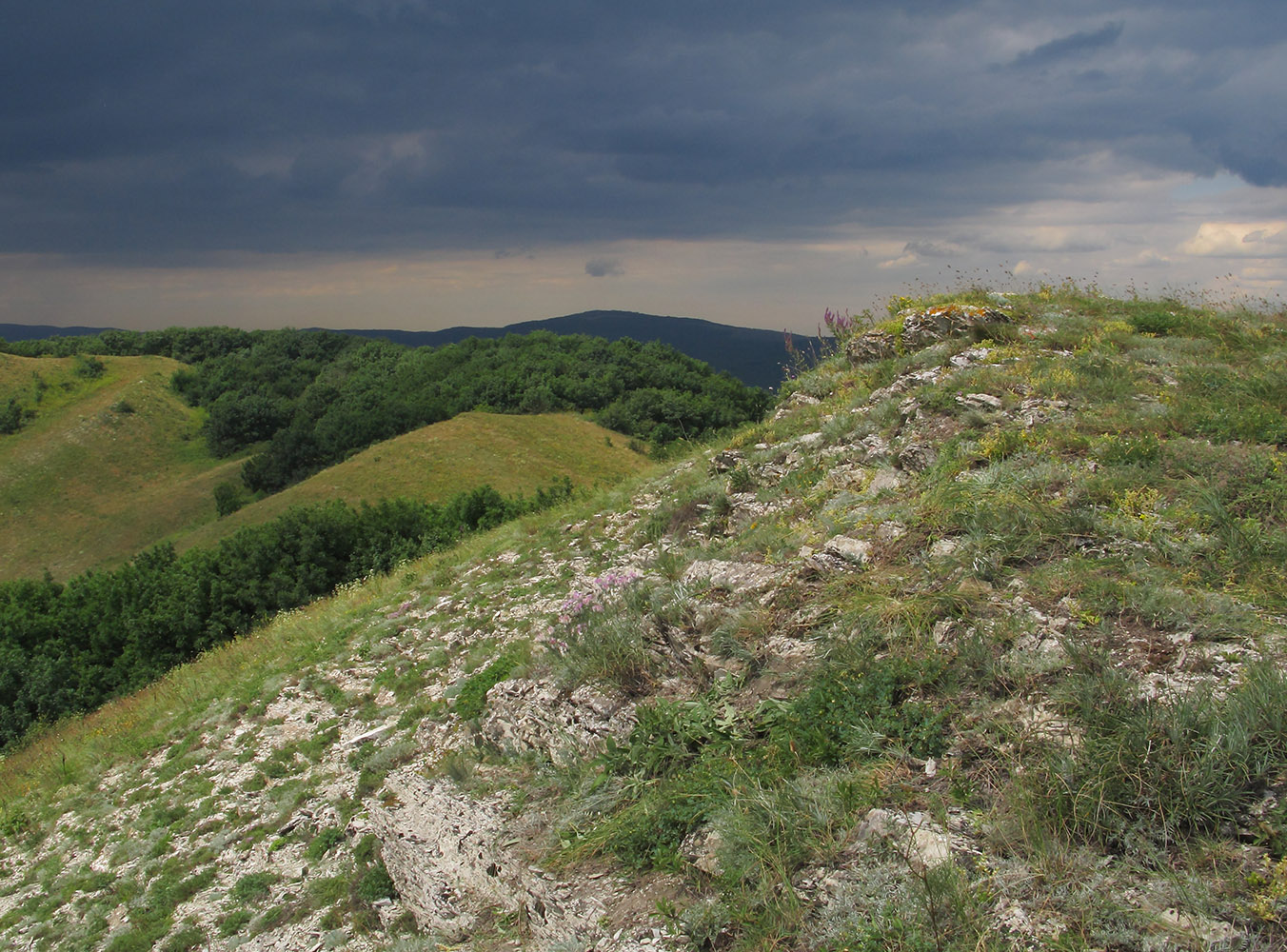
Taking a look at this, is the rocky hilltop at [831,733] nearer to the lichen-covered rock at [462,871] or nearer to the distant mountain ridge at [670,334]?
the lichen-covered rock at [462,871]

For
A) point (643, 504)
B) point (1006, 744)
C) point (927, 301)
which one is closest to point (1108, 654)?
point (1006, 744)

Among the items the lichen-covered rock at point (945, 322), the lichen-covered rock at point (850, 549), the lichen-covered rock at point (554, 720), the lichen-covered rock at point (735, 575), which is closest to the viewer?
the lichen-covered rock at point (554, 720)

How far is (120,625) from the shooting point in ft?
71.0

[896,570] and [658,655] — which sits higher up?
[896,570]

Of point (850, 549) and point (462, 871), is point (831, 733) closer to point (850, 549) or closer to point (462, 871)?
point (850, 549)

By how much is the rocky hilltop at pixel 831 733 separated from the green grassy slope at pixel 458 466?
125 feet

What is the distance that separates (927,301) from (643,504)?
23.2 ft

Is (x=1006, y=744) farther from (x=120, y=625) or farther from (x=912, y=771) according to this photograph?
(x=120, y=625)

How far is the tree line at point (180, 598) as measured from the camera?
19.8m

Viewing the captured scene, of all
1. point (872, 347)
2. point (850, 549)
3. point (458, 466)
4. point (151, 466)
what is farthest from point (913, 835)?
point (151, 466)

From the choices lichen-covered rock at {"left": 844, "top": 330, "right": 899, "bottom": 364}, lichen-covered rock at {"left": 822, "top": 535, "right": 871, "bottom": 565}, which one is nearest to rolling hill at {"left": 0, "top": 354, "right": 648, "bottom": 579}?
lichen-covered rock at {"left": 844, "top": 330, "right": 899, "bottom": 364}

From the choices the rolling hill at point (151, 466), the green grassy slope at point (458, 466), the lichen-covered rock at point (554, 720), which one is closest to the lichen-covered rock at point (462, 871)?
the lichen-covered rock at point (554, 720)

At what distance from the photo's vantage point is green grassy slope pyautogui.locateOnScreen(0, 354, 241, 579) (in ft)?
223

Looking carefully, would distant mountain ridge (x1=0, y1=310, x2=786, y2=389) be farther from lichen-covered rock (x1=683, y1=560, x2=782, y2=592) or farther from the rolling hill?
lichen-covered rock (x1=683, y1=560, x2=782, y2=592)
